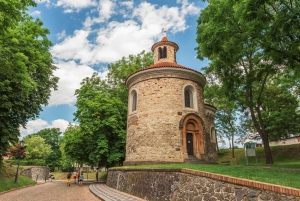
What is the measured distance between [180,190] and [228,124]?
31.6m

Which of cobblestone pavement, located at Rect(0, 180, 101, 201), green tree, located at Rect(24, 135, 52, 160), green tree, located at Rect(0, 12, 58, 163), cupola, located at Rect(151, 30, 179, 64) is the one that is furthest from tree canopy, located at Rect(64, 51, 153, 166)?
green tree, located at Rect(24, 135, 52, 160)

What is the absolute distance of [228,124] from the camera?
3688cm

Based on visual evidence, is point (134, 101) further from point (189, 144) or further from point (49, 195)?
point (49, 195)

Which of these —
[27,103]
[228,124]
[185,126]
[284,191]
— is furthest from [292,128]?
[27,103]

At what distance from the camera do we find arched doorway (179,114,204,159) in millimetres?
16859

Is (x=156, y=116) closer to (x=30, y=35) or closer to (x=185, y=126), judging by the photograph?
(x=185, y=126)

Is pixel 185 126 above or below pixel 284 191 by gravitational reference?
above

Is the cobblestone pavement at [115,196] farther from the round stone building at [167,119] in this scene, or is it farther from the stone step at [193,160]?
the stone step at [193,160]

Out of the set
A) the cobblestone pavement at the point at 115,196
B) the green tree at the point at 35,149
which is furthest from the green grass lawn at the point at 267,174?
the green tree at the point at 35,149

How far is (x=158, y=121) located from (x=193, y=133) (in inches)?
128

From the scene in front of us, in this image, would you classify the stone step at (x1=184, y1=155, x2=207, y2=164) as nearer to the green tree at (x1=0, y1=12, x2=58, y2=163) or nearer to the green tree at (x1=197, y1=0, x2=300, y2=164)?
the green tree at (x1=197, y1=0, x2=300, y2=164)

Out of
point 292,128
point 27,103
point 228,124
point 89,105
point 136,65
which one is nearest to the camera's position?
point 27,103

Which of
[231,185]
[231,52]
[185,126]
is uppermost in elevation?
[231,52]

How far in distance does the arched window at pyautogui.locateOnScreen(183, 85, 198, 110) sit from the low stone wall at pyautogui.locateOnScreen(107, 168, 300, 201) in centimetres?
832
